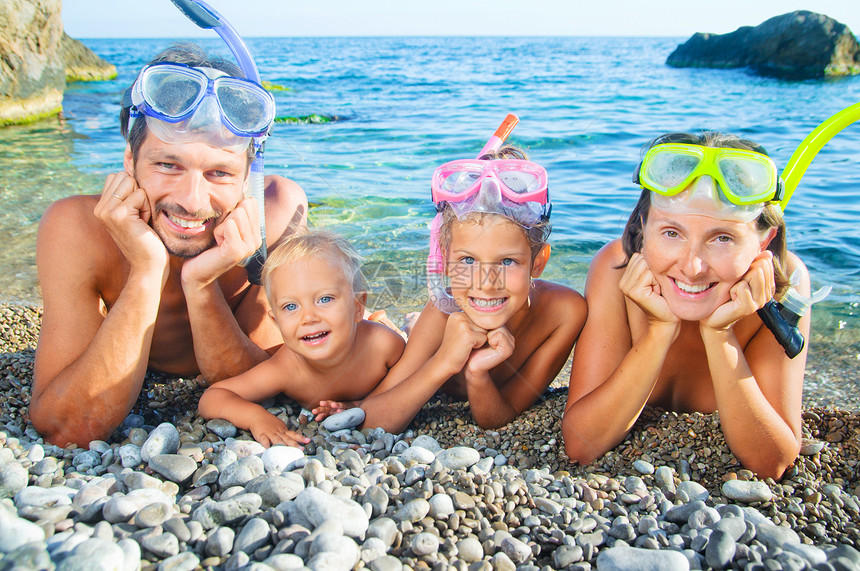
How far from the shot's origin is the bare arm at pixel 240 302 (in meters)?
3.57

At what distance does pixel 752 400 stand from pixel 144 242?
10.1 feet

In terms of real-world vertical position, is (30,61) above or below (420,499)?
above

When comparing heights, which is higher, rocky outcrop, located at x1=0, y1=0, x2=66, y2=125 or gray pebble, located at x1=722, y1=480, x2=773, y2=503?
rocky outcrop, located at x1=0, y1=0, x2=66, y2=125

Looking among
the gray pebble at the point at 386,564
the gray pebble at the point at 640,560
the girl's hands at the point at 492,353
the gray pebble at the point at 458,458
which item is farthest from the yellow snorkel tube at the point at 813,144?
the gray pebble at the point at 386,564

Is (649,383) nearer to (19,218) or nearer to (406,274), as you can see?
(406,274)

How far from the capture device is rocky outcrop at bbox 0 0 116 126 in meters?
16.0

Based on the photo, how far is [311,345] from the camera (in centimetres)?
371

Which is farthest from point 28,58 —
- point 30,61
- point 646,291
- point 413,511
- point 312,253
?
point 413,511

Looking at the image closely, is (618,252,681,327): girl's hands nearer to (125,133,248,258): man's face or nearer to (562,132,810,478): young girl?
(562,132,810,478): young girl

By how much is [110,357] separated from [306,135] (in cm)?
1300

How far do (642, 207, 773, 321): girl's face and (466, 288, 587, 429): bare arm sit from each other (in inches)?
29.9

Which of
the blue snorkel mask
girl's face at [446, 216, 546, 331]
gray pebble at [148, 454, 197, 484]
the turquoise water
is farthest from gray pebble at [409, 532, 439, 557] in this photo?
the turquoise water

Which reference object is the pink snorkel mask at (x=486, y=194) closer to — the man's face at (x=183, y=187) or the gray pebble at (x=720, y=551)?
the man's face at (x=183, y=187)

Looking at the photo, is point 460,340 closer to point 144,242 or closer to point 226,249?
point 226,249
